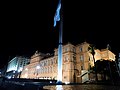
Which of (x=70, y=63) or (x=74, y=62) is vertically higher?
(x=74, y=62)

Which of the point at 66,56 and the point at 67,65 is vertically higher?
the point at 66,56

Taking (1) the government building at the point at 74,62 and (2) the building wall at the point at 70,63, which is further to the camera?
(2) the building wall at the point at 70,63

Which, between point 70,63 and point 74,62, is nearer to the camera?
point 70,63

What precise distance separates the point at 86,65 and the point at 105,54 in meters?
13.1

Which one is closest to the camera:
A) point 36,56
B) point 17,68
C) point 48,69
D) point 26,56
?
point 48,69

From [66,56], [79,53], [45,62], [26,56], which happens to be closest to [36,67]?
[45,62]

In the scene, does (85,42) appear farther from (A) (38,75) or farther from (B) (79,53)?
(A) (38,75)

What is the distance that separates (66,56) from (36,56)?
28423 millimetres

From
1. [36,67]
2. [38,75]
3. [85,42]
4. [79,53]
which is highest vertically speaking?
[85,42]

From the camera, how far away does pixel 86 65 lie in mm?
45844

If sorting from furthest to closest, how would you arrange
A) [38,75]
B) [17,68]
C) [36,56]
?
[17,68] → [36,56] → [38,75]

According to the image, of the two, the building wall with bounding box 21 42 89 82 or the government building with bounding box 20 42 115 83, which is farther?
the building wall with bounding box 21 42 89 82

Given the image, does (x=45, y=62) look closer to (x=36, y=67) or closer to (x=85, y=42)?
(x=36, y=67)

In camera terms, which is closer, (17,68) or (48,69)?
(48,69)
